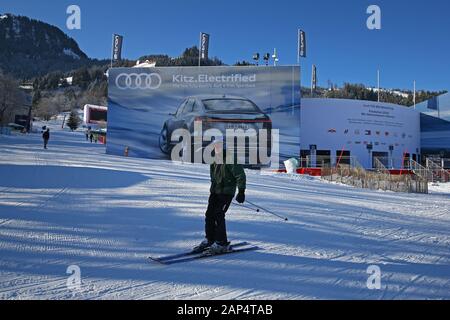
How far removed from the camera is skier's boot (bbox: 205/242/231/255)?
218 inches

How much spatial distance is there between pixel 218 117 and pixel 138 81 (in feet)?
28.8

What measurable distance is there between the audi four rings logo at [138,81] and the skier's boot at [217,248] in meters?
28.9

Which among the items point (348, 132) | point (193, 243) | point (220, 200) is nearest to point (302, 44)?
point (348, 132)

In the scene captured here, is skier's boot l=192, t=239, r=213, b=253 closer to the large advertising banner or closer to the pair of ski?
the pair of ski

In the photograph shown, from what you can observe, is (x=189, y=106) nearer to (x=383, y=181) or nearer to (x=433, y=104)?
(x=383, y=181)

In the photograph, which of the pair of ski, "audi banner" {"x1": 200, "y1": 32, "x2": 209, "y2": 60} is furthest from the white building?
the pair of ski

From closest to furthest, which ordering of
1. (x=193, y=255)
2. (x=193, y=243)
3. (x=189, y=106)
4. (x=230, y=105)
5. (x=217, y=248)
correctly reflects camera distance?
(x=193, y=255), (x=217, y=248), (x=193, y=243), (x=230, y=105), (x=189, y=106)

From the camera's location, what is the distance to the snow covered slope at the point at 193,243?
14.0 ft

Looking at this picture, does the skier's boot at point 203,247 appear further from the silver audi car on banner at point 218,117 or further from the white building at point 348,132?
the white building at point 348,132

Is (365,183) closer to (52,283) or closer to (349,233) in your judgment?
(349,233)

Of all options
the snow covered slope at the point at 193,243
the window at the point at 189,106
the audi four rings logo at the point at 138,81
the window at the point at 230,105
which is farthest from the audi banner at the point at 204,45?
A: the snow covered slope at the point at 193,243

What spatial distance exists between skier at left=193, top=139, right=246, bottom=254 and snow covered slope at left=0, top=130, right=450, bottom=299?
332 millimetres

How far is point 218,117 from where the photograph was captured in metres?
29.8
